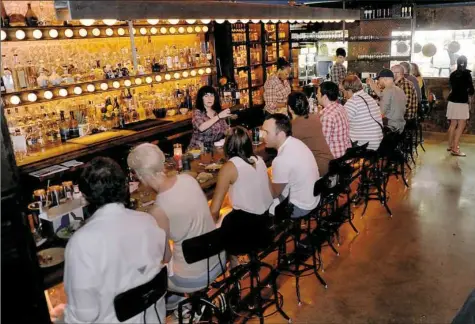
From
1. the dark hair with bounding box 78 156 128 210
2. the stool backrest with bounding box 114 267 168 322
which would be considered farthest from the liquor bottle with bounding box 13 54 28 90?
the stool backrest with bounding box 114 267 168 322

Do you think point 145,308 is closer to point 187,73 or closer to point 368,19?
point 187,73

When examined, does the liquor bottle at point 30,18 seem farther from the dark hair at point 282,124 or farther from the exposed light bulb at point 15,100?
→ the dark hair at point 282,124

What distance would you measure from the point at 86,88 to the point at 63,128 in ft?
1.95

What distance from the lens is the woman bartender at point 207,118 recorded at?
5.42 metres

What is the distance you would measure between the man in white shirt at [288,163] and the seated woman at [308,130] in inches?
22.5

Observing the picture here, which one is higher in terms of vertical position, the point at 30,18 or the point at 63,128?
the point at 30,18

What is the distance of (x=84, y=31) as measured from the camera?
5746 mm

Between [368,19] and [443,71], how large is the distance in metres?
2.12

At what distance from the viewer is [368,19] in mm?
10625

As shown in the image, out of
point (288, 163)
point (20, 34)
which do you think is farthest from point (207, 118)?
point (20, 34)

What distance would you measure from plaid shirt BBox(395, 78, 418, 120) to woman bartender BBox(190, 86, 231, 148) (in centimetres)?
304

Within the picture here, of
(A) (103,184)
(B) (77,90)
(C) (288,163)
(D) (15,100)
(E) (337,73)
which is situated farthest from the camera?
(E) (337,73)

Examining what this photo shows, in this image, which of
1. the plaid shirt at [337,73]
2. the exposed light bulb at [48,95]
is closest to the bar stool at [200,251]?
the exposed light bulb at [48,95]

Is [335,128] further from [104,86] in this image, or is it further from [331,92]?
[104,86]
